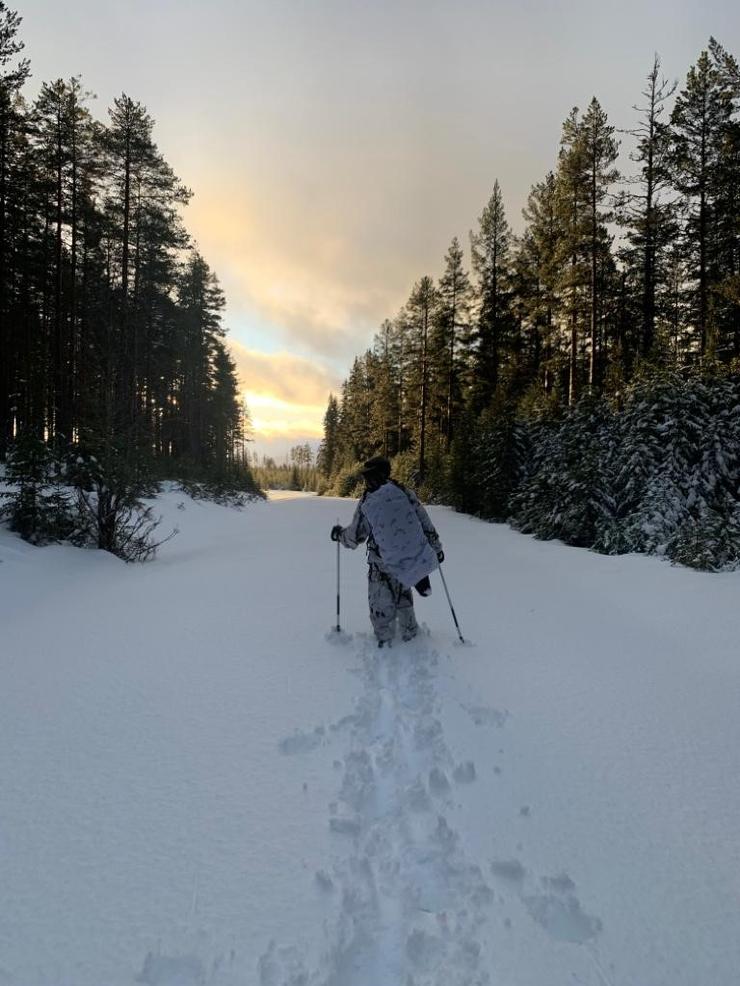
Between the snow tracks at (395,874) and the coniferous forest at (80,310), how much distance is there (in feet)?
24.8

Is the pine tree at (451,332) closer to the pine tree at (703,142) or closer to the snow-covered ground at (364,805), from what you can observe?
the pine tree at (703,142)

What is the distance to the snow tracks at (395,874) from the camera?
1526 millimetres

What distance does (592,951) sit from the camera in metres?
1.63

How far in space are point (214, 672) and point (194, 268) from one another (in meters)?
35.3

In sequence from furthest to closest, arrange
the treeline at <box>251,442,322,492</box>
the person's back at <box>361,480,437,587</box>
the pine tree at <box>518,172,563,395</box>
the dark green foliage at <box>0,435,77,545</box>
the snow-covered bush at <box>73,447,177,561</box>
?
the treeline at <box>251,442,322,492</box>, the pine tree at <box>518,172,563,395</box>, the snow-covered bush at <box>73,447,177,561</box>, the dark green foliage at <box>0,435,77,545</box>, the person's back at <box>361,480,437,587</box>

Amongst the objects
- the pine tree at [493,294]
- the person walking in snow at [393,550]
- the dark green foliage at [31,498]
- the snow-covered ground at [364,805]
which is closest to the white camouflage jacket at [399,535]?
the person walking in snow at [393,550]

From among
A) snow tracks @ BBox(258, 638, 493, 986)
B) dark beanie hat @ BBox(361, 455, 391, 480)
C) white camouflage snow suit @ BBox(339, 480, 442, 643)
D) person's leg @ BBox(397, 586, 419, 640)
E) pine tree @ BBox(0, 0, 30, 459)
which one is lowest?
snow tracks @ BBox(258, 638, 493, 986)

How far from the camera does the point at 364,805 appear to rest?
2342 millimetres

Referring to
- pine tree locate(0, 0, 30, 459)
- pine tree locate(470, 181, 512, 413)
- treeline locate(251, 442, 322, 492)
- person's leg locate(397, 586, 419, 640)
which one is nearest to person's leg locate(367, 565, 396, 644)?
person's leg locate(397, 586, 419, 640)

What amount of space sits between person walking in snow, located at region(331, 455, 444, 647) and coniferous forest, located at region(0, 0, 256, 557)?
589cm

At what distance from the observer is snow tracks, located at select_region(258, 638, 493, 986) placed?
60.1 inches

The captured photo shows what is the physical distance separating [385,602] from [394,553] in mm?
526

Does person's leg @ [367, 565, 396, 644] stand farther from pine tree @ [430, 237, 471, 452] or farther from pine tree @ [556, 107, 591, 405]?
pine tree @ [430, 237, 471, 452]

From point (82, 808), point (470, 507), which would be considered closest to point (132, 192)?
point (470, 507)
